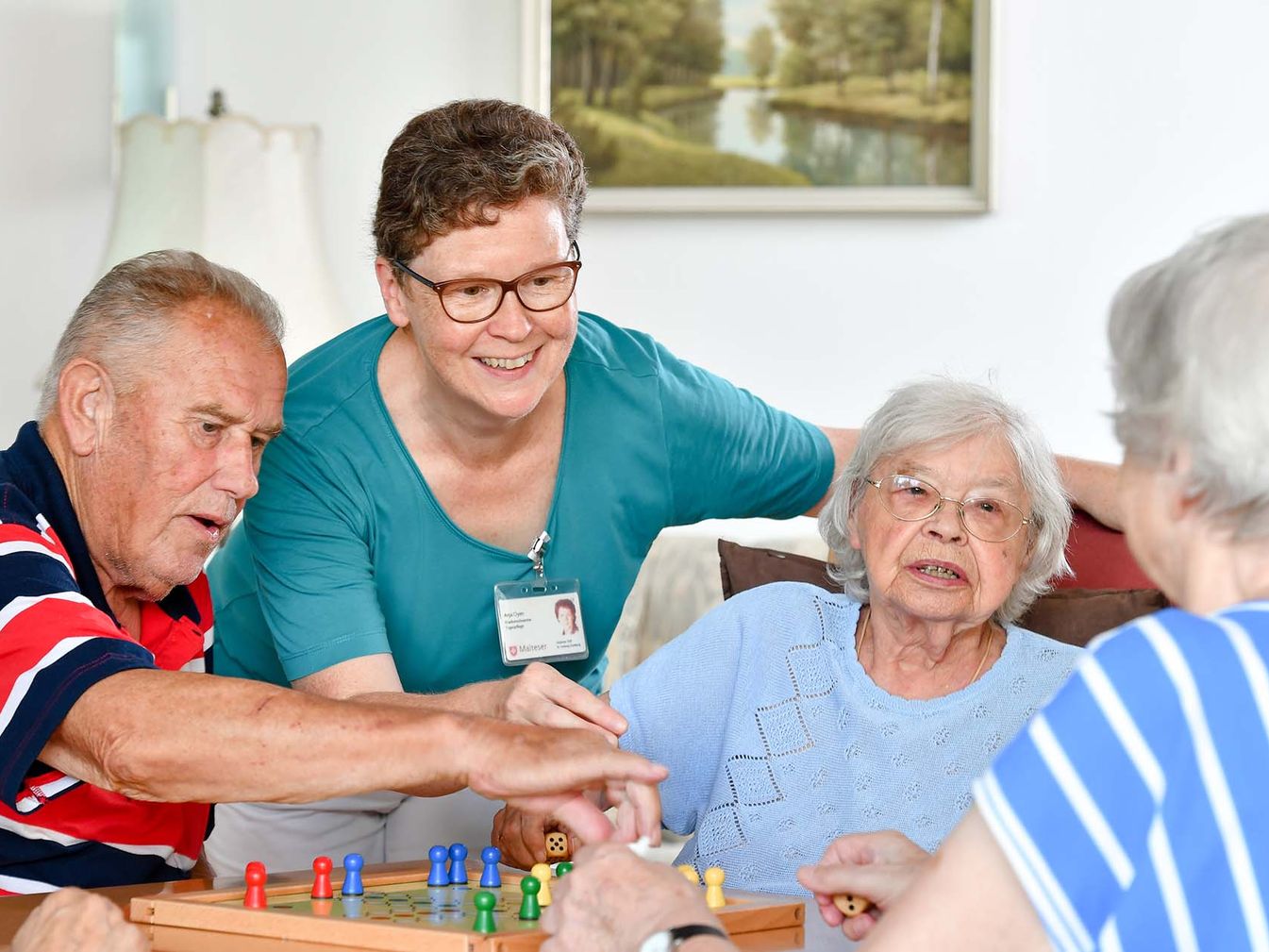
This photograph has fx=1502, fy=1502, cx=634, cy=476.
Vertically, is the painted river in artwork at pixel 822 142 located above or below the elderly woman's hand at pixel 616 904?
above

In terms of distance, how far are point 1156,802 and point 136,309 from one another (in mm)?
1190

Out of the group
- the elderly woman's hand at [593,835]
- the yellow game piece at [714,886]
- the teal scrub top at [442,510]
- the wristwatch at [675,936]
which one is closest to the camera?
the wristwatch at [675,936]

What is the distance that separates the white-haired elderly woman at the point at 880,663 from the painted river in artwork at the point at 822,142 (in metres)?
1.59

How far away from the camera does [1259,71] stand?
3.46 metres

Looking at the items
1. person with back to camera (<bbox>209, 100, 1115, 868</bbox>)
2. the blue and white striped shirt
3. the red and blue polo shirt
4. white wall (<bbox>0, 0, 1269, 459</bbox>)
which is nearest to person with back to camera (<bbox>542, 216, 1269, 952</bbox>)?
the blue and white striped shirt

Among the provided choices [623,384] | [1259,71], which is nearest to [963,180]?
[1259,71]

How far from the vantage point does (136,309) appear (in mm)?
1628

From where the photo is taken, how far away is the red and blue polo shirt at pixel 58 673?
140 centimetres

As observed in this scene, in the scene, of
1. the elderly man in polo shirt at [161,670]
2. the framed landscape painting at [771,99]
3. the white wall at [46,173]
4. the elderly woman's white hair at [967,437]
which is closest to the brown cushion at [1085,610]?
the elderly woman's white hair at [967,437]

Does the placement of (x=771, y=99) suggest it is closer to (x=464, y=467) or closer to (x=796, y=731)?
(x=464, y=467)

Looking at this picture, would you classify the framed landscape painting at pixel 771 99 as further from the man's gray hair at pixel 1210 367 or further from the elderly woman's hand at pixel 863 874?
the man's gray hair at pixel 1210 367

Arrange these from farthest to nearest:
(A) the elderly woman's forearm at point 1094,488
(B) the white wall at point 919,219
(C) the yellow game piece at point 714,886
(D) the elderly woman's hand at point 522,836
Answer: (B) the white wall at point 919,219 → (A) the elderly woman's forearm at point 1094,488 → (D) the elderly woman's hand at point 522,836 → (C) the yellow game piece at point 714,886

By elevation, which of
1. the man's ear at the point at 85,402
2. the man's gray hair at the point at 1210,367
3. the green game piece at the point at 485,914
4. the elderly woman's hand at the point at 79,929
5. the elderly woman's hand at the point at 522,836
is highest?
the man's gray hair at the point at 1210,367

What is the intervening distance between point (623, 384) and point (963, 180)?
166cm
